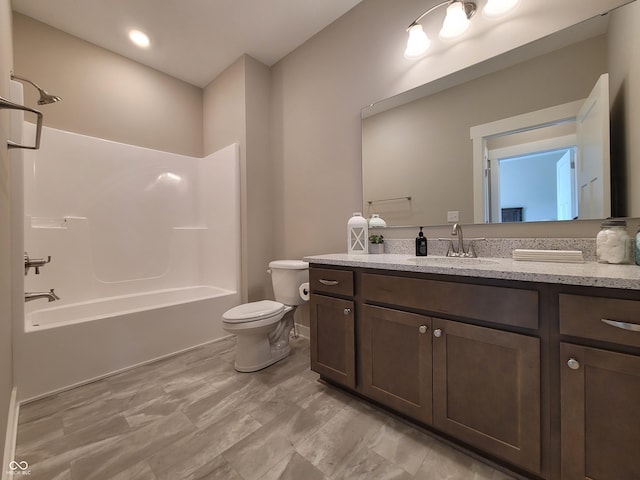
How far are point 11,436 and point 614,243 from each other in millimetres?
2853

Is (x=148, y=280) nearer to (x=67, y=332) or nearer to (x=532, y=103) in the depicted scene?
(x=67, y=332)

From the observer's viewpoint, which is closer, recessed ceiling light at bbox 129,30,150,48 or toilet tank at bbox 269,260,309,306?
toilet tank at bbox 269,260,309,306

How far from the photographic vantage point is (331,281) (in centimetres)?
155

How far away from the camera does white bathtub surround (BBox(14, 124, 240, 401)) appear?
1.77 meters

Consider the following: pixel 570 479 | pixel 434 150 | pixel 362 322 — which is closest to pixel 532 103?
pixel 434 150

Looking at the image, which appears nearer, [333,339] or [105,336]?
[333,339]

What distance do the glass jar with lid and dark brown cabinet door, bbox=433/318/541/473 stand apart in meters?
0.56

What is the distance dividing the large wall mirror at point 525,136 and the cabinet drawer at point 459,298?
0.64m

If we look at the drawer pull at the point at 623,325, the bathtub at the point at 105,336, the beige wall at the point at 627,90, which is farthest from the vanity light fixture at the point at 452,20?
the bathtub at the point at 105,336

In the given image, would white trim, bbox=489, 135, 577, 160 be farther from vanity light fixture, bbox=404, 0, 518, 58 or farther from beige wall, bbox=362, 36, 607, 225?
vanity light fixture, bbox=404, 0, 518, 58

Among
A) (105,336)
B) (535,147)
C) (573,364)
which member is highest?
(535,147)

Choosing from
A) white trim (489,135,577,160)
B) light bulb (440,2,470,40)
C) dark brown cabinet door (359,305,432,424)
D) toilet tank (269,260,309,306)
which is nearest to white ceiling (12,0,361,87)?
light bulb (440,2,470,40)

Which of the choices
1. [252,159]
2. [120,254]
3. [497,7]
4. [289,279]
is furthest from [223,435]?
[497,7]

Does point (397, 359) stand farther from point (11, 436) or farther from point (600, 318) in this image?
point (11, 436)
